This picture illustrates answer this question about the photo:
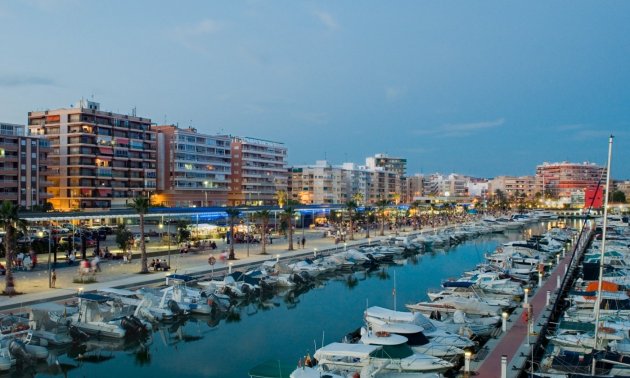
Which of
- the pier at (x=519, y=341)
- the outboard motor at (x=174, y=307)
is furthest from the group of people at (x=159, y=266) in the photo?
the pier at (x=519, y=341)

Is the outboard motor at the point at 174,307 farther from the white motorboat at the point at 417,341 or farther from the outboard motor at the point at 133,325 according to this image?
the white motorboat at the point at 417,341

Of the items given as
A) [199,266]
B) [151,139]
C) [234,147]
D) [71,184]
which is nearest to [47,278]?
[199,266]

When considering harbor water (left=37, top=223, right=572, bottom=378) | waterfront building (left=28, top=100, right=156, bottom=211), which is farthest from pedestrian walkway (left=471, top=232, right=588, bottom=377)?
waterfront building (left=28, top=100, right=156, bottom=211)

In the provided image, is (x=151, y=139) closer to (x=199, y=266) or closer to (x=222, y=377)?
(x=199, y=266)

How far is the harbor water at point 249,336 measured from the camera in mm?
27953

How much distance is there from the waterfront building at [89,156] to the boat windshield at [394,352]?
273ft

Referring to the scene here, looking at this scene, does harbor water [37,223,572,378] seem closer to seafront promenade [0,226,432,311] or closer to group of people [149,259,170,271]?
seafront promenade [0,226,432,311]

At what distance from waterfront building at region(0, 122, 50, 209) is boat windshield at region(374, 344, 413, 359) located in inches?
3024

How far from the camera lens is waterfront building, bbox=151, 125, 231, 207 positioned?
117688mm

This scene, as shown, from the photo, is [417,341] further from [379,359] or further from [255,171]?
[255,171]

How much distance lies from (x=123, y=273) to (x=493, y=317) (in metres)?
30.4

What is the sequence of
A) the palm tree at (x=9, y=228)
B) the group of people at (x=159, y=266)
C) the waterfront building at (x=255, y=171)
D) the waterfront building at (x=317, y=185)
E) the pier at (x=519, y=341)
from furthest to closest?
the waterfront building at (x=317, y=185)
the waterfront building at (x=255, y=171)
the group of people at (x=159, y=266)
the palm tree at (x=9, y=228)
the pier at (x=519, y=341)

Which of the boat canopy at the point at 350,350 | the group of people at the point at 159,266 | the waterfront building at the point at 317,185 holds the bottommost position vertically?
the boat canopy at the point at 350,350

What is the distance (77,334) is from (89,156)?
2876 inches
